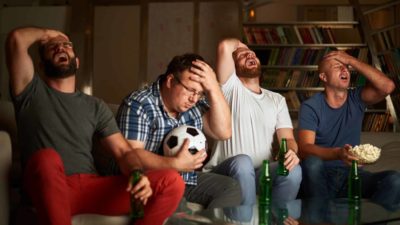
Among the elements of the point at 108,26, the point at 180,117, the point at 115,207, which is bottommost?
the point at 115,207

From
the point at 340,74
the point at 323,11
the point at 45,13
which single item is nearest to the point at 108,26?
the point at 45,13

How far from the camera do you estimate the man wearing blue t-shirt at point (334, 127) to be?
102 inches

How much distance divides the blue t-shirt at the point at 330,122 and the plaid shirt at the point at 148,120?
0.83 m

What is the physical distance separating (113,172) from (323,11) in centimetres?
561

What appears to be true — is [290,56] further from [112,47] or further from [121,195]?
[121,195]

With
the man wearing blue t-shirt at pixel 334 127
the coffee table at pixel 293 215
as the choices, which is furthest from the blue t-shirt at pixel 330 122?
the coffee table at pixel 293 215

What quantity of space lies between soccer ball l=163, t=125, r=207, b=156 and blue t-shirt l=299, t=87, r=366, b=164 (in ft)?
2.79

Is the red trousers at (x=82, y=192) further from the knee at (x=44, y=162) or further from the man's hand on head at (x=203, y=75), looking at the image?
the man's hand on head at (x=203, y=75)

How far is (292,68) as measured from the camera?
5688 mm

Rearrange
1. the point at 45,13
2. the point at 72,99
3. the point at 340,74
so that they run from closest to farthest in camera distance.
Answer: the point at 72,99
the point at 340,74
the point at 45,13

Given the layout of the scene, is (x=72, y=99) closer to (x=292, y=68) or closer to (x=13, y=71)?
(x=13, y=71)

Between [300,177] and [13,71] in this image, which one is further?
[300,177]

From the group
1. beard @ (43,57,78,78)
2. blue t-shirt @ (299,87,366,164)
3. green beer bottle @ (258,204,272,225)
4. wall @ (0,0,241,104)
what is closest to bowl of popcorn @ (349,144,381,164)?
blue t-shirt @ (299,87,366,164)

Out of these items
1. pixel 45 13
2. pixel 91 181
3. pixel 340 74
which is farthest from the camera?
pixel 45 13
